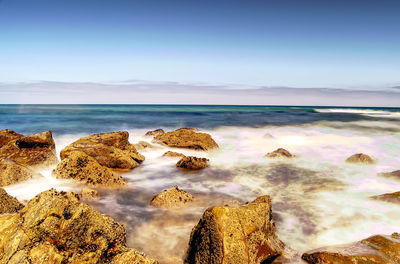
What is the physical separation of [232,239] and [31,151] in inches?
295

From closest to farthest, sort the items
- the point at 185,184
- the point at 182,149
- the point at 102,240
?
the point at 102,240
the point at 185,184
the point at 182,149

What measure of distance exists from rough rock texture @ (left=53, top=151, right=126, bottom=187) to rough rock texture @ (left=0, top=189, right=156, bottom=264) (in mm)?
3013

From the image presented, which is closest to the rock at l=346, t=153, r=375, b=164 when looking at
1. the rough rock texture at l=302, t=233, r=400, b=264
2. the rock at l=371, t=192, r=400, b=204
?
the rock at l=371, t=192, r=400, b=204

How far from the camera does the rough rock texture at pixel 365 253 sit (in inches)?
135

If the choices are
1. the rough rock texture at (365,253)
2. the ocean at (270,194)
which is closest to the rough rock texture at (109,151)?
the ocean at (270,194)

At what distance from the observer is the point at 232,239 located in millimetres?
3379

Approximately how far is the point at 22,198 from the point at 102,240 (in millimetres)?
3787

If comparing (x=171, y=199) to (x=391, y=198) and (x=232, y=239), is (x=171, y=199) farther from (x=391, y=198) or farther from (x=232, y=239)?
(x=391, y=198)

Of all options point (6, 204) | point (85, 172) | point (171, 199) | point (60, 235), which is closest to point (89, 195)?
point (85, 172)

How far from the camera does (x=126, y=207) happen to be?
568 centimetres

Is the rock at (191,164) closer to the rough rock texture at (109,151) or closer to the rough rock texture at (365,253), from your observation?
the rough rock texture at (109,151)

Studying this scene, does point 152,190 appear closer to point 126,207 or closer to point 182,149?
point 126,207

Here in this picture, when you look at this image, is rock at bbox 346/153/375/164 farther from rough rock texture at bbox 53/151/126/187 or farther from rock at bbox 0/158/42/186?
rock at bbox 0/158/42/186

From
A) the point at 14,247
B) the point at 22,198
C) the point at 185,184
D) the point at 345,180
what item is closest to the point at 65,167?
the point at 22,198
